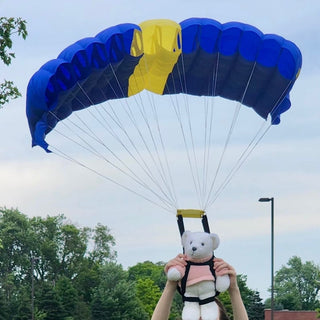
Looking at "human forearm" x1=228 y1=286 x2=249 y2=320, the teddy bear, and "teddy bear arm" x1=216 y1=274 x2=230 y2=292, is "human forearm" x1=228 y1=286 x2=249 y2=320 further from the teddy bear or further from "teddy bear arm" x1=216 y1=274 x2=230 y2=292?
the teddy bear

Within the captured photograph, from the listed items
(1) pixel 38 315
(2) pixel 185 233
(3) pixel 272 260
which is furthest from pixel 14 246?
(2) pixel 185 233

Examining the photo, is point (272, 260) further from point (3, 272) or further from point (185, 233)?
point (3, 272)

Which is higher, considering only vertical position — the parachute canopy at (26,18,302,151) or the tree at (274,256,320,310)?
the tree at (274,256,320,310)

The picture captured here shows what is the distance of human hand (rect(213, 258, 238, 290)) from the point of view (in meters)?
12.3

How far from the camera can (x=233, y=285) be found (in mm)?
12305

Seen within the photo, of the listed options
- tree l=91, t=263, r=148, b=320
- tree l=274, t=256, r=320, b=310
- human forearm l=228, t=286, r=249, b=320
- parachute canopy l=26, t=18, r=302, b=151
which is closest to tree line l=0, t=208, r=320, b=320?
tree l=91, t=263, r=148, b=320

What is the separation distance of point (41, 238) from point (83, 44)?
224ft

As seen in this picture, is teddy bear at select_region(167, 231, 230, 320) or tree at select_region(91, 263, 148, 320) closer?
teddy bear at select_region(167, 231, 230, 320)

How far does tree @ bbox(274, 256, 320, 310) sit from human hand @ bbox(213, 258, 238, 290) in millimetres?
94732

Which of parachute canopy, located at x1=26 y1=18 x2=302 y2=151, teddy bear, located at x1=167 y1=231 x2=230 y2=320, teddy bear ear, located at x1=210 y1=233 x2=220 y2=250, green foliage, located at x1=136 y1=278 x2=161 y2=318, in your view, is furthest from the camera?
green foliage, located at x1=136 y1=278 x2=161 y2=318

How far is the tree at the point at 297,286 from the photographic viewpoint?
107125 millimetres

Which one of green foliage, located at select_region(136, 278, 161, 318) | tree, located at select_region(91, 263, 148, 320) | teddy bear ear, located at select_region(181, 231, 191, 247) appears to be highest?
green foliage, located at select_region(136, 278, 161, 318)

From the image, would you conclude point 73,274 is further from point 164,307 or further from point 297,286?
point 164,307

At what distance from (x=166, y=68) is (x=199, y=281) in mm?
5687
